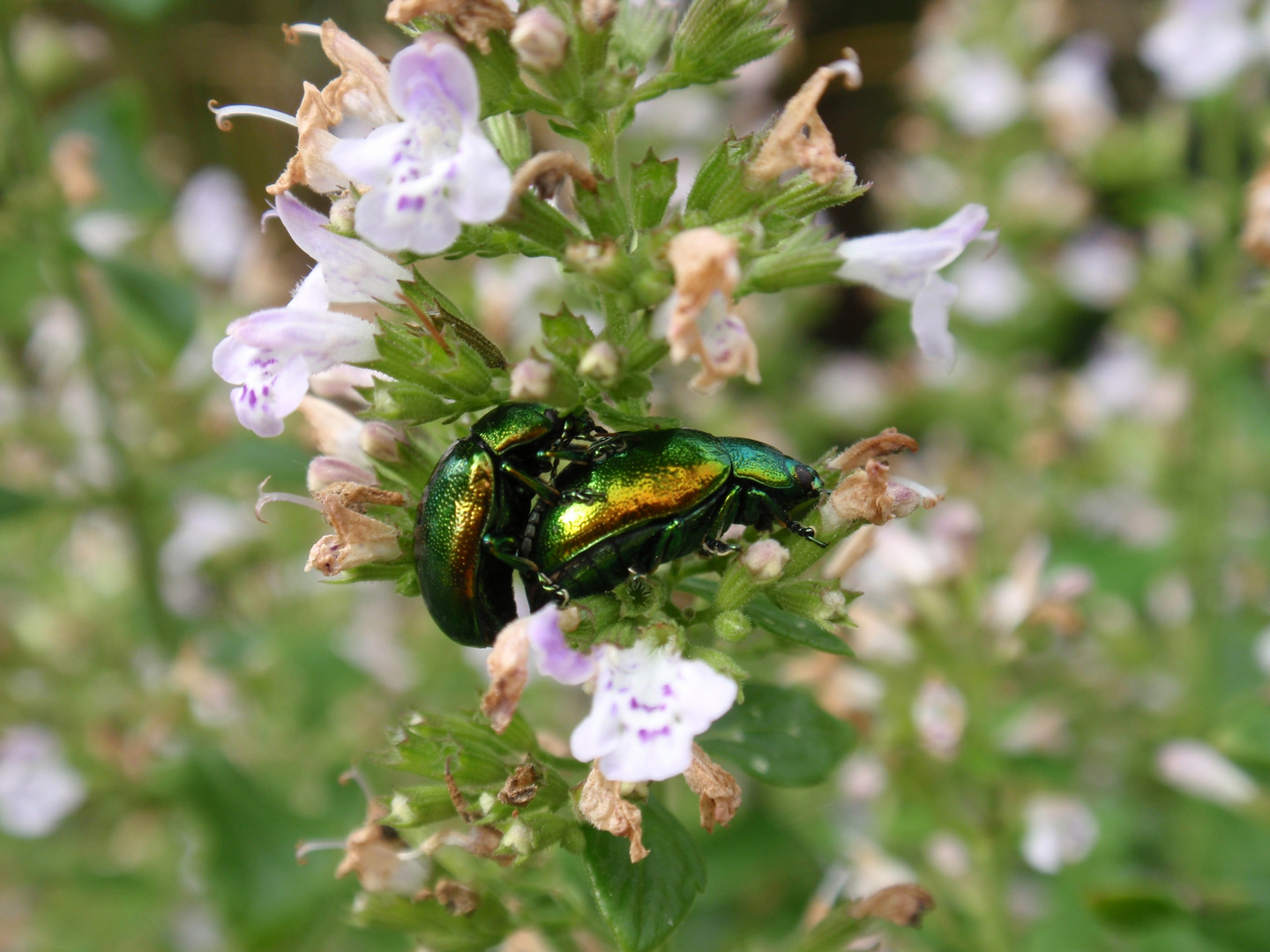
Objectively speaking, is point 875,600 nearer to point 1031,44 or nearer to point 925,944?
point 925,944

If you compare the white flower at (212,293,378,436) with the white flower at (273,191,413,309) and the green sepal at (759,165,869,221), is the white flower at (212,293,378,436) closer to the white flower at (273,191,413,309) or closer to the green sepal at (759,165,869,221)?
the white flower at (273,191,413,309)

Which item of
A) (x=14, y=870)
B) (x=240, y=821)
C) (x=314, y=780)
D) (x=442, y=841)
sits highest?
(x=442, y=841)

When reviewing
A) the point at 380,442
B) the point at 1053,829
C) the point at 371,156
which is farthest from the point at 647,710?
the point at 1053,829

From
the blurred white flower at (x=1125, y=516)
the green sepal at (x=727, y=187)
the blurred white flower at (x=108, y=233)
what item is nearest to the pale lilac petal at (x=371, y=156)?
the green sepal at (x=727, y=187)

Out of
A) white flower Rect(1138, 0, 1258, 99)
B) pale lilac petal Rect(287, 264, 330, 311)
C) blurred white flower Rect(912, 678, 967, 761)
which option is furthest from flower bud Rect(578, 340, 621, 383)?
white flower Rect(1138, 0, 1258, 99)

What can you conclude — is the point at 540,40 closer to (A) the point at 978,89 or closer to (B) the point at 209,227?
(B) the point at 209,227

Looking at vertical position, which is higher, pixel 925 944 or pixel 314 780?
pixel 925 944

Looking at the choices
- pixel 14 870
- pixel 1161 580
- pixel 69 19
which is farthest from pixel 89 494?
pixel 69 19
